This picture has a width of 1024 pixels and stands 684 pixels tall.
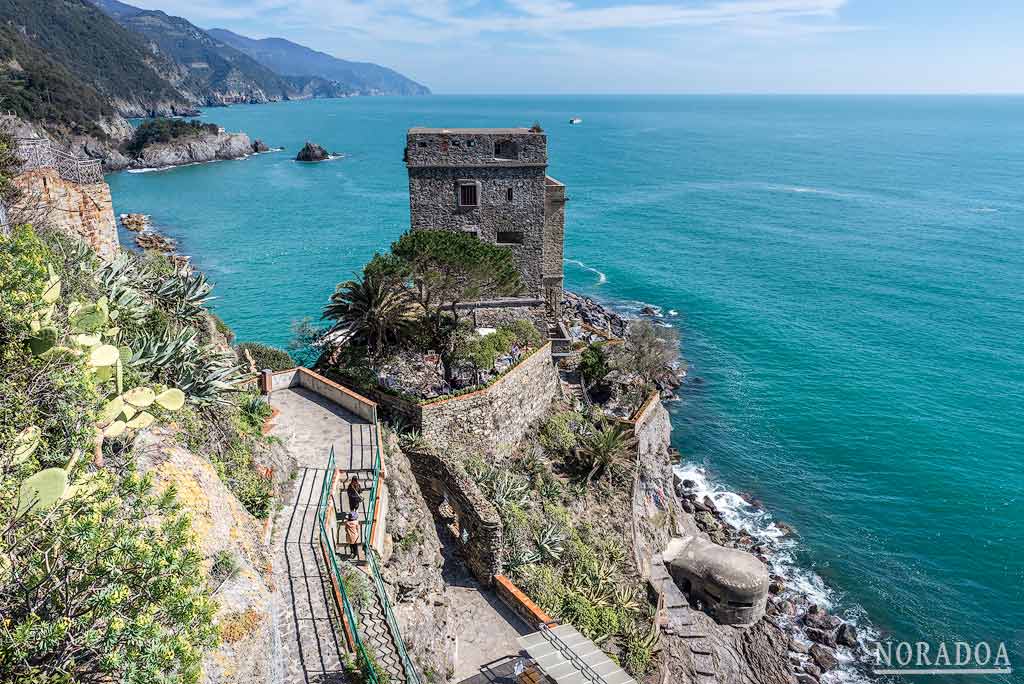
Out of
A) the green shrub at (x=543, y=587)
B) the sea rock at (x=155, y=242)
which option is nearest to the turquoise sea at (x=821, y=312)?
the sea rock at (x=155, y=242)

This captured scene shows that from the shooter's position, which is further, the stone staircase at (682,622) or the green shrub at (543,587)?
the stone staircase at (682,622)

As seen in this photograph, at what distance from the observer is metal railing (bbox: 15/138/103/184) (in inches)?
805

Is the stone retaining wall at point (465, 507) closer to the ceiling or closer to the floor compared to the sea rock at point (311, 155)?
closer to the floor

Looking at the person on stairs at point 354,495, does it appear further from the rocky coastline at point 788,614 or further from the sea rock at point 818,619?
the sea rock at point 818,619

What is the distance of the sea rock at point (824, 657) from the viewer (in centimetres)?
2600

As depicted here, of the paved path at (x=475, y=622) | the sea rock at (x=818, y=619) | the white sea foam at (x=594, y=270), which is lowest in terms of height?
the sea rock at (x=818, y=619)

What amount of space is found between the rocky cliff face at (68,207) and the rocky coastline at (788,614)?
2834 cm

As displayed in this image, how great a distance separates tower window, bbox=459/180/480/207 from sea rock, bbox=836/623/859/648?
970 inches

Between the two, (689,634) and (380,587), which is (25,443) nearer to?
(380,587)

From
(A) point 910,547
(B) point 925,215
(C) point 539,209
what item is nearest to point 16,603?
(C) point 539,209

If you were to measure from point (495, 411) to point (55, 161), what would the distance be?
17171 mm

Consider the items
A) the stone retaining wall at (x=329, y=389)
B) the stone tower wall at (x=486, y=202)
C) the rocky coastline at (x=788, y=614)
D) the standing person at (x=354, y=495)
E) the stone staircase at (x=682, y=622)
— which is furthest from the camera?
the stone tower wall at (x=486, y=202)

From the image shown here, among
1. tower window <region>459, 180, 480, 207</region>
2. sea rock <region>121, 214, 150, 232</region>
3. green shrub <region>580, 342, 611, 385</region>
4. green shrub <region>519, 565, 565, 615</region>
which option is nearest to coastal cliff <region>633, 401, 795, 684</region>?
green shrub <region>580, 342, 611, 385</region>

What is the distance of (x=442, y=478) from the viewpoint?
21.3 m
